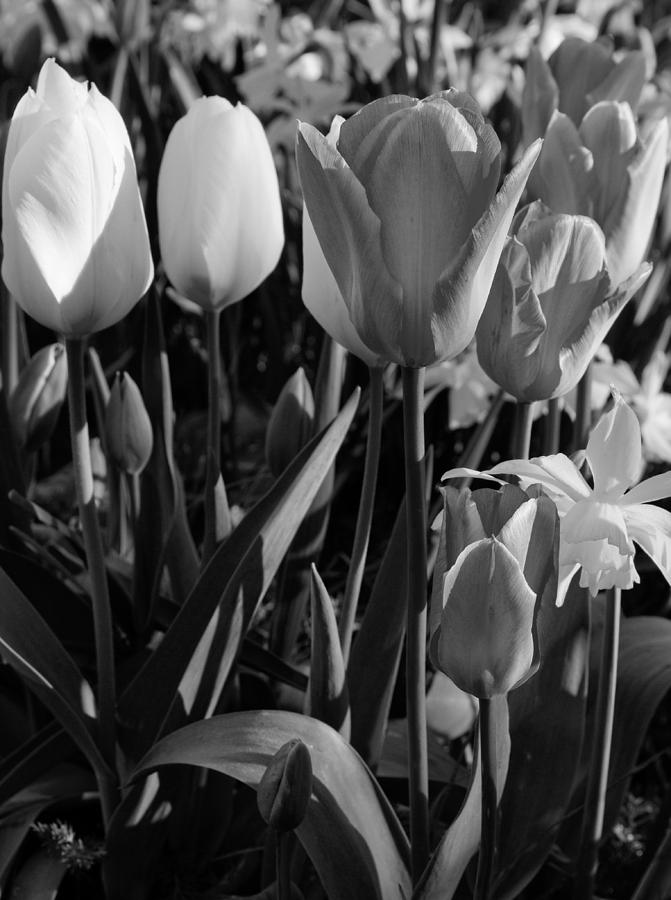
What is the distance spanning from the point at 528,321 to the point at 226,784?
57cm

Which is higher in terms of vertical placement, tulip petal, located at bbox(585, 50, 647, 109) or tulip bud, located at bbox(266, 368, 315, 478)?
tulip petal, located at bbox(585, 50, 647, 109)

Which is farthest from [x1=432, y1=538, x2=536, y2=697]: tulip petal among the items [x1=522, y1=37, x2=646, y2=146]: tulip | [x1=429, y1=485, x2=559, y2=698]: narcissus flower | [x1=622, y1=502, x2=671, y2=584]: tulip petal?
[x1=522, y1=37, x2=646, y2=146]: tulip

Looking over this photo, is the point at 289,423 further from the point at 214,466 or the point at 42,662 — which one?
the point at 42,662

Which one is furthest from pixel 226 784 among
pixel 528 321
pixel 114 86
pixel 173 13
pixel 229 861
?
pixel 173 13

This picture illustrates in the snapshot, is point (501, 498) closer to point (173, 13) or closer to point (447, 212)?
point (447, 212)

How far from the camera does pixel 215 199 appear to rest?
2.72 ft

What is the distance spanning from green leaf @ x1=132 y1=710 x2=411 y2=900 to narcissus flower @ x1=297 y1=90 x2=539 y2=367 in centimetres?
28

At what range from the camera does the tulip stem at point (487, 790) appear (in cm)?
63

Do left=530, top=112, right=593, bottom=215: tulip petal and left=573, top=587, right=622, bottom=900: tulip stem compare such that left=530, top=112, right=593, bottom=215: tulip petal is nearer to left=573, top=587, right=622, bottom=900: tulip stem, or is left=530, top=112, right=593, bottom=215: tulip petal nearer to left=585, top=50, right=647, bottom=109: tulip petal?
left=585, top=50, right=647, bottom=109: tulip petal

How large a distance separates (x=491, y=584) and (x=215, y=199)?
1.34ft

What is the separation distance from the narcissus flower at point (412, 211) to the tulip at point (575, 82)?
44 centimetres

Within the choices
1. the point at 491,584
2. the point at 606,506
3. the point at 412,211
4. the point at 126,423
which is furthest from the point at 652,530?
the point at 126,423

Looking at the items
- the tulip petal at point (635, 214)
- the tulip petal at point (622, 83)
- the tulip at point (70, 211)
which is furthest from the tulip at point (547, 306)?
the tulip petal at point (622, 83)

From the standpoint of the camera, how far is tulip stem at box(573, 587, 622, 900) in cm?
76
